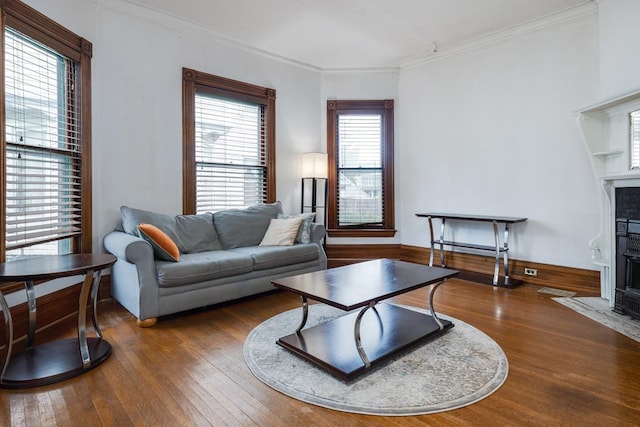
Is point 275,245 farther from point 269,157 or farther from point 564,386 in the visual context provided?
point 564,386

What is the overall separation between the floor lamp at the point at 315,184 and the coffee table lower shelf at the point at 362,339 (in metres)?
2.48

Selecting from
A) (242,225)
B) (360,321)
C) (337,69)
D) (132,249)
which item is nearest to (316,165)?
(242,225)

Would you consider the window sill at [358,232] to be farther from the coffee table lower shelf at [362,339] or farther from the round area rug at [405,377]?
the round area rug at [405,377]

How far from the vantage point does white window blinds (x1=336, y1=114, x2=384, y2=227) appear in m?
5.49

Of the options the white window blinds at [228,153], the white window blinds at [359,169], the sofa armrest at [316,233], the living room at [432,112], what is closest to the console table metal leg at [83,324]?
the living room at [432,112]

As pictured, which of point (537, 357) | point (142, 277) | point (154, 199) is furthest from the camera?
point (154, 199)

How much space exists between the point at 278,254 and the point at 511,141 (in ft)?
10.3

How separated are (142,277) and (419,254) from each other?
3760 millimetres

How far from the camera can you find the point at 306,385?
2010mm

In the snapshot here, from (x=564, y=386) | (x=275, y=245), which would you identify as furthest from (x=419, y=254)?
(x=564, y=386)

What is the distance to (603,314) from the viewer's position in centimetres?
312

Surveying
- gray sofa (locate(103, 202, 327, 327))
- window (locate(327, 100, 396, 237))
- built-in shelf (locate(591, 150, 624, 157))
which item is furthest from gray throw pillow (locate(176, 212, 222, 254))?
built-in shelf (locate(591, 150, 624, 157))

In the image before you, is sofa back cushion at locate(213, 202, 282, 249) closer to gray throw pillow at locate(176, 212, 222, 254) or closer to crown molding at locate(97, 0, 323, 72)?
gray throw pillow at locate(176, 212, 222, 254)

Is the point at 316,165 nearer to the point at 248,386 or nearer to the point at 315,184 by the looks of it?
the point at 315,184
